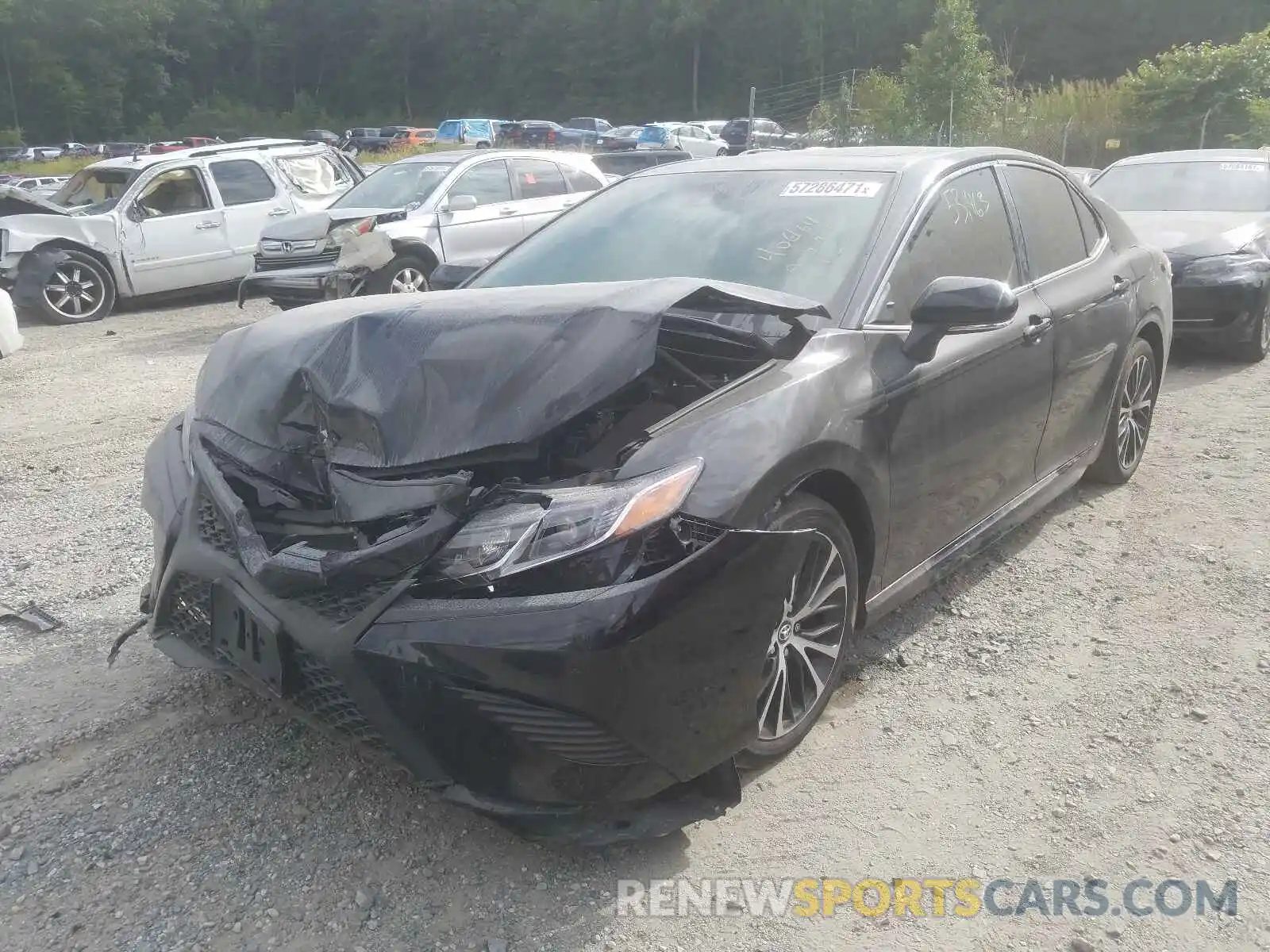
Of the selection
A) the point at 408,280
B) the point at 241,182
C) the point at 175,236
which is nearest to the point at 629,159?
the point at 241,182

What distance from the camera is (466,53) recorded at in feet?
292

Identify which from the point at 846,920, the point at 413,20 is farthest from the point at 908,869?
the point at 413,20

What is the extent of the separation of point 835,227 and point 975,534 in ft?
3.95

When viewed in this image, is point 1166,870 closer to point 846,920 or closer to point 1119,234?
point 846,920

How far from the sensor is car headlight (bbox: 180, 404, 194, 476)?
10.0 feet

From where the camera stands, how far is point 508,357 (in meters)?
2.73

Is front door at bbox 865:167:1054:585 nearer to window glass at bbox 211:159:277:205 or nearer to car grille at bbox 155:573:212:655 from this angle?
car grille at bbox 155:573:212:655

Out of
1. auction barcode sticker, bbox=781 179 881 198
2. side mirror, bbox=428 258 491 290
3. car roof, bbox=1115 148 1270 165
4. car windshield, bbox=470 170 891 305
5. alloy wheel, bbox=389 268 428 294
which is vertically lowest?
alloy wheel, bbox=389 268 428 294

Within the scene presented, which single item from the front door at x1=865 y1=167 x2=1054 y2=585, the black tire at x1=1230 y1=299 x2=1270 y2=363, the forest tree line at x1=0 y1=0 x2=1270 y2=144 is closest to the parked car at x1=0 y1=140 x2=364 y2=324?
the black tire at x1=1230 y1=299 x2=1270 y2=363

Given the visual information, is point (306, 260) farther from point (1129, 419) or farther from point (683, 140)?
point (683, 140)

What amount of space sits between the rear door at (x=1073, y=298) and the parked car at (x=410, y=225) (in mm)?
6165

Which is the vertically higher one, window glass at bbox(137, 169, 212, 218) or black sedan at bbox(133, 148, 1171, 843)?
black sedan at bbox(133, 148, 1171, 843)

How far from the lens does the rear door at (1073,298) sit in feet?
13.9

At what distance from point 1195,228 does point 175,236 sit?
10222 mm
